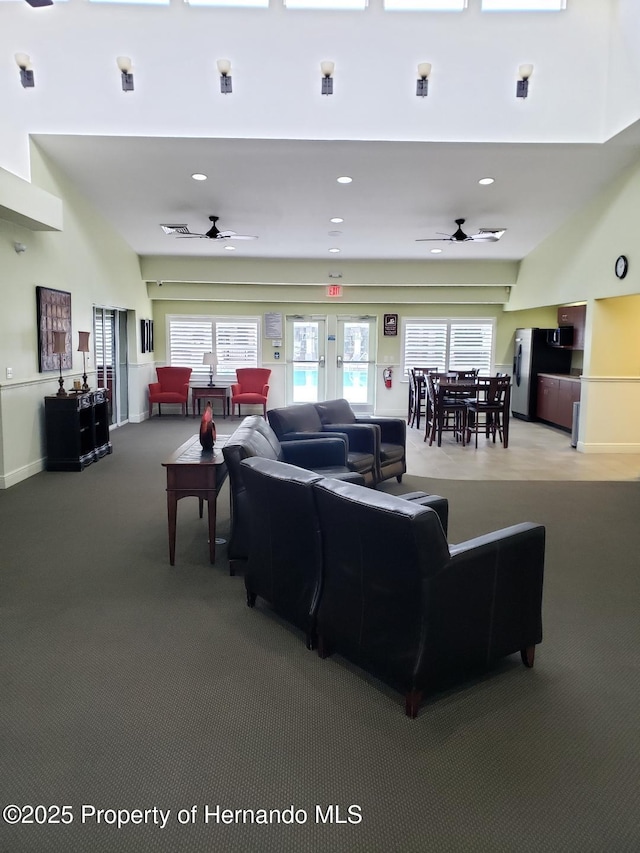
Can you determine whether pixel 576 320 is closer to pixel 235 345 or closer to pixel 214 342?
pixel 235 345

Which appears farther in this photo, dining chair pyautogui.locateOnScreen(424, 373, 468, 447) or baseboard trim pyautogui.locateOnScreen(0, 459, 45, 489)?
dining chair pyautogui.locateOnScreen(424, 373, 468, 447)

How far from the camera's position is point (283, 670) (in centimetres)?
266

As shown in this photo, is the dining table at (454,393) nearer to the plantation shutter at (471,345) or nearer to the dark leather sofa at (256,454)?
the plantation shutter at (471,345)

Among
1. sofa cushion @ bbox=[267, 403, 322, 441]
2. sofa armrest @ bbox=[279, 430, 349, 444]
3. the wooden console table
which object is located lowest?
the wooden console table

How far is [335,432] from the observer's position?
5566 millimetres

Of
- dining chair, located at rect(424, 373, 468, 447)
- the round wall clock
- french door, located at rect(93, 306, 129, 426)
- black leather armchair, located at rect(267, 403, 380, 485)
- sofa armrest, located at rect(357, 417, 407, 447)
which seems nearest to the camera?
black leather armchair, located at rect(267, 403, 380, 485)

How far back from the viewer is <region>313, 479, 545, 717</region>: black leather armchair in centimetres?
224

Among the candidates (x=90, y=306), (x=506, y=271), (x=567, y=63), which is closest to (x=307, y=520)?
(x=567, y=63)

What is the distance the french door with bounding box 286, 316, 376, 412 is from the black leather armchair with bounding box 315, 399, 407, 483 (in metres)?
5.84

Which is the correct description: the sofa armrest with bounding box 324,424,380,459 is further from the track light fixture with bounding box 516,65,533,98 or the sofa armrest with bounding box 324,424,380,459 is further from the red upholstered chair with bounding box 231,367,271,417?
the red upholstered chair with bounding box 231,367,271,417

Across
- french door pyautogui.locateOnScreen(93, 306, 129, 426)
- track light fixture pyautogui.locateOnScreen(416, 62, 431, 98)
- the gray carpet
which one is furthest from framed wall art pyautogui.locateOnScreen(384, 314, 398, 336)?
the gray carpet

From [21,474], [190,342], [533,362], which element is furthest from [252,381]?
[21,474]

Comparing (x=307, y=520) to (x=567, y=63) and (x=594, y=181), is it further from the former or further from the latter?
(x=594, y=181)

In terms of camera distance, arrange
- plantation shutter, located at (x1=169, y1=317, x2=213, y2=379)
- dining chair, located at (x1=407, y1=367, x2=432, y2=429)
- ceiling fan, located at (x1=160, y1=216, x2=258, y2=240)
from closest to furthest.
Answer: ceiling fan, located at (x1=160, y1=216, x2=258, y2=240) → dining chair, located at (x1=407, y1=367, x2=432, y2=429) → plantation shutter, located at (x1=169, y1=317, x2=213, y2=379)
